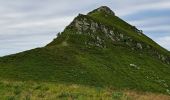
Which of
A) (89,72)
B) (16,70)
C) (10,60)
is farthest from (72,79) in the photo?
(10,60)

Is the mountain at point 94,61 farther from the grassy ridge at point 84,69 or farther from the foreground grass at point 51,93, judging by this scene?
the foreground grass at point 51,93

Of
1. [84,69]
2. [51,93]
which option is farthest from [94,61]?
[51,93]

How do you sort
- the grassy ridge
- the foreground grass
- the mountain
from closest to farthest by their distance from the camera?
the foreground grass < the grassy ridge < the mountain

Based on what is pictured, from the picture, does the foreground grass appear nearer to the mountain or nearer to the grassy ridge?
the mountain

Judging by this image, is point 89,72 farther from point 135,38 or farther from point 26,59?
point 135,38

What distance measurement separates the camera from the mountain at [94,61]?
78.1m

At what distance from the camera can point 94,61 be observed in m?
90.2

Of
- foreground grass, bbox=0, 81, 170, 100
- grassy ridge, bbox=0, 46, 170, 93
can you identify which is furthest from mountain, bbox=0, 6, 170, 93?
foreground grass, bbox=0, 81, 170, 100

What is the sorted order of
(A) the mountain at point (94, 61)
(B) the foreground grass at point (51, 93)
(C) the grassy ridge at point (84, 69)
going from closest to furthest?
(B) the foreground grass at point (51, 93), (C) the grassy ridge at point (84, 69), (A) the mountain at point (94, 61)

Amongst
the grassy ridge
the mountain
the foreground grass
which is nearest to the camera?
the foreground grass

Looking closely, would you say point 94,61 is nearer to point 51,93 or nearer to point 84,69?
point 84,69

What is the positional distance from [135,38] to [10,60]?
45867 mm

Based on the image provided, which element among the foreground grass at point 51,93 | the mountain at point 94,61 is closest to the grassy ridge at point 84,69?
the mountain at point 94,61

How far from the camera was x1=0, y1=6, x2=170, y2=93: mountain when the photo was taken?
3076 inches
